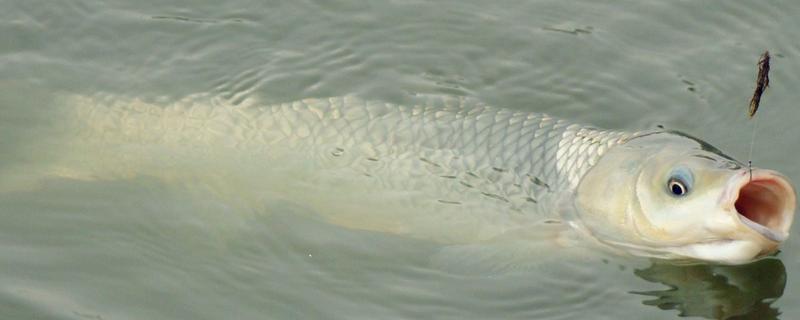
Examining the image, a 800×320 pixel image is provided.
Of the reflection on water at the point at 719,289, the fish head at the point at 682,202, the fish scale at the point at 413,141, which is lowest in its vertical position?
the reflection on water at the point at 719,289

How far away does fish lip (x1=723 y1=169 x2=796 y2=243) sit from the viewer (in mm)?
4930

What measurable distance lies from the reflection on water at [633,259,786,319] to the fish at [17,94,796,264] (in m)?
0.10

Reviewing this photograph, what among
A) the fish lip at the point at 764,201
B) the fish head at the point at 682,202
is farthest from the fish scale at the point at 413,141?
the fish lip at the point at 764,201

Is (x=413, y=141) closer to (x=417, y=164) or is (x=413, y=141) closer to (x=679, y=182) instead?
(x=417, y=164)

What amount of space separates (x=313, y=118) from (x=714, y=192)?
1.86 m

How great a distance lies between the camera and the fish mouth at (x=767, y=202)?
4.92 m

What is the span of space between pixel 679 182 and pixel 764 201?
405 mm

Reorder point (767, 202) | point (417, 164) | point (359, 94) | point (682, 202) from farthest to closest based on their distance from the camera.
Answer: point (359, 94)
point (417, 164)
point (682, 202)
point (767, 202)

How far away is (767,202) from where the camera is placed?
200 inches

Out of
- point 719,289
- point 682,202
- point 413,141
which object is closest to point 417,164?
point 413,141

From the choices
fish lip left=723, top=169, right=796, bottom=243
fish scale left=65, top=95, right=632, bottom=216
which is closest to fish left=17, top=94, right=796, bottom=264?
fish scale left=65, top=95, right=632, bottom=216

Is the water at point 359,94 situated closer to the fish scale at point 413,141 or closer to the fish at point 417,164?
the fish at point 417,164

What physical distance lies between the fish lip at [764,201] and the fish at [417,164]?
40 cm

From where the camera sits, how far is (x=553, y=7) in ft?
24.8
